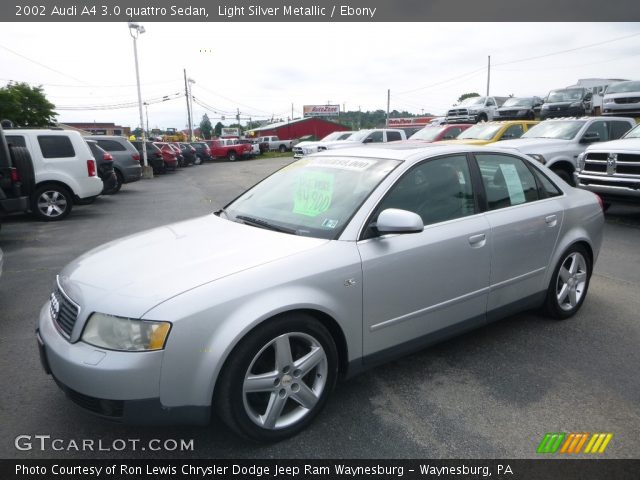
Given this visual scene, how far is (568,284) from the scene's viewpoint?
14.1 feet

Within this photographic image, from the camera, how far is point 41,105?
3192 centimetres

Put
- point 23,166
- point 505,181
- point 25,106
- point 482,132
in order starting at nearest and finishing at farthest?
point 505,181 → point 23,166 → point 482,132 → point 25,106

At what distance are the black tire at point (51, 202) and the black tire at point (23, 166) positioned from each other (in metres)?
2.18

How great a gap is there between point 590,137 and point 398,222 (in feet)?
32.0

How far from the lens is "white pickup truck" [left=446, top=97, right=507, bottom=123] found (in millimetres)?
25728

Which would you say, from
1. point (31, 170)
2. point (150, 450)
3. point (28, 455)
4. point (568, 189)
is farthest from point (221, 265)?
point (31, 170)

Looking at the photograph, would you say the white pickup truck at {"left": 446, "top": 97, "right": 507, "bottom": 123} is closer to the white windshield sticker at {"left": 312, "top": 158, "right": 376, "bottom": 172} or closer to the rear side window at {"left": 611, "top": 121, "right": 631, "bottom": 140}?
the rear side window at {"left": 611, "top": 121, "right": 631, "bottom": 140}

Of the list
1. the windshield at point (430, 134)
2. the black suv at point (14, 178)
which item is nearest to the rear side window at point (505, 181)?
the black suv at point (14, 178)

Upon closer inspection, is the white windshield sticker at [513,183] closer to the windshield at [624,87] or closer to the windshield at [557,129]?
the windshield at [557,129]

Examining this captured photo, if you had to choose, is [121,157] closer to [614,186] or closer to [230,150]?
[614,186]

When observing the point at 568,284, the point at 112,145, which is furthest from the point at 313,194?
the point at 112,145

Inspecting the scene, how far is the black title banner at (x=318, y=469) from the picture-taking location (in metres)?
2.43

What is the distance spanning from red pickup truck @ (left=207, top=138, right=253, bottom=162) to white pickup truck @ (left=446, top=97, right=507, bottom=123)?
16084 mm

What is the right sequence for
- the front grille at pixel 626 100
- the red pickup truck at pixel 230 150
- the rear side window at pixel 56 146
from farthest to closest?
1. the red pickup truck at pixel 230 150
2. the front grille at pixel 626 100
3. the rear side window at pixel 56 146
